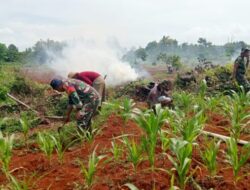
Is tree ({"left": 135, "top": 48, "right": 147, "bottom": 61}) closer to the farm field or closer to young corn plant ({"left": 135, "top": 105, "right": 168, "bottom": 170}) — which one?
the farm field

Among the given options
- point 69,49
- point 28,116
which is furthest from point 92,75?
point 69,49

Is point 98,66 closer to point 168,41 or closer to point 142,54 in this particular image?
point 142,54

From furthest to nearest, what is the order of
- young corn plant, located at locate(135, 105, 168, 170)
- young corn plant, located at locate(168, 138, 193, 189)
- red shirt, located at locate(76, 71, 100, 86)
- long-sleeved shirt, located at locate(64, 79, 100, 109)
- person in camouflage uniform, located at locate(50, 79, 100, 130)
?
1. red shirt, located at locate(76, 71, 100, 86)
2. person in camouflage uniform, located at locate(50, 79, 100, 130)
3. long-sleeved shirt, located at locate(64, 79, 100, 109)
4. young corn plant, located at locate(135, 105, 168, 170)
5. young corn plant, located at locate(168, 138, 193, 189)

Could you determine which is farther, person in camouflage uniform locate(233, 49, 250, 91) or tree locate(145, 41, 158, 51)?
tree locate(145, 41, 158, 51)

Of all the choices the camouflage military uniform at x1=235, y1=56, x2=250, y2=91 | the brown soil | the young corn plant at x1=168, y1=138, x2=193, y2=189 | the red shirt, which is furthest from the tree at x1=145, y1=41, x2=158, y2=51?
the young corn plant at x1=168, y1=138, x2=193, y2=189

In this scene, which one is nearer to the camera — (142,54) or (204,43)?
(142,54)

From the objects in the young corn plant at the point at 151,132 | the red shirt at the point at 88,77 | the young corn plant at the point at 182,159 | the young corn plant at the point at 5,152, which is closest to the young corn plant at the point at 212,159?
the young corn plant at the point at 182,159

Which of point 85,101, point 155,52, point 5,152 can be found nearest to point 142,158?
point 5,152

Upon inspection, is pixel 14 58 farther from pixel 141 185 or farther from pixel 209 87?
pixel 141 185

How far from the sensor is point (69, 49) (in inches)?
1409

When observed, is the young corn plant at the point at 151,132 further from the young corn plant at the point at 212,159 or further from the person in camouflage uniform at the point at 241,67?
the person in camouflage uniform at the point at 241,67

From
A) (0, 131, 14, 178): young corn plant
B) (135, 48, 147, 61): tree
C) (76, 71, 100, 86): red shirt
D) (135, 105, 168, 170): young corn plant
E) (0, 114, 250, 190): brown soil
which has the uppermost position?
(76, 71, 100, 86): red shirt

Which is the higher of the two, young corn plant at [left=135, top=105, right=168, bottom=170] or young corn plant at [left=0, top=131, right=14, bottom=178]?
young corn plant at [left=135, top=105, right=168, bottom=170]

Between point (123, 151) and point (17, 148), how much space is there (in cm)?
241
